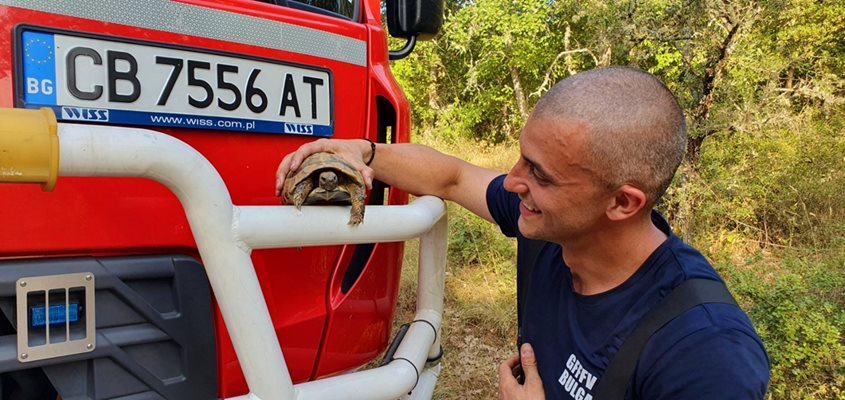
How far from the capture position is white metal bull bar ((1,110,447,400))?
112 cm

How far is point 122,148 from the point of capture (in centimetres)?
112

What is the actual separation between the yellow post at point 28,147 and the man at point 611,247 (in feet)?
1.87

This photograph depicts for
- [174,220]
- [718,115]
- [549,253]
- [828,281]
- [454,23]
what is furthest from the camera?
[454,23]

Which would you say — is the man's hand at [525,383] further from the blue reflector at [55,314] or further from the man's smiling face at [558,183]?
the blue reflector at [55,314]

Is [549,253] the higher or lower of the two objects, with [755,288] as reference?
higher

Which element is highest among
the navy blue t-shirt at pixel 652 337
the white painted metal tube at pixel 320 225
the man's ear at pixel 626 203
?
the man's ear at pixel 626 203

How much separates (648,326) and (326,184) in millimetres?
816

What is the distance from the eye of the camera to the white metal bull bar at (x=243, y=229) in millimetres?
1120

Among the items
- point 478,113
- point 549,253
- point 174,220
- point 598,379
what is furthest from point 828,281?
point 478,113

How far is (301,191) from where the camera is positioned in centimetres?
Answer: 144

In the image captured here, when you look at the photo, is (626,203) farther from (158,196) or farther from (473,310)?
(473,310)

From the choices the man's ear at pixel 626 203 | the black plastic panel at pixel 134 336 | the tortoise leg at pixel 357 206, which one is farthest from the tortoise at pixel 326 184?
the man's ear at pixel 626 203

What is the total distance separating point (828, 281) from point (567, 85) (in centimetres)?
338

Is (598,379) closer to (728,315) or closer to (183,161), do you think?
(728,315)
